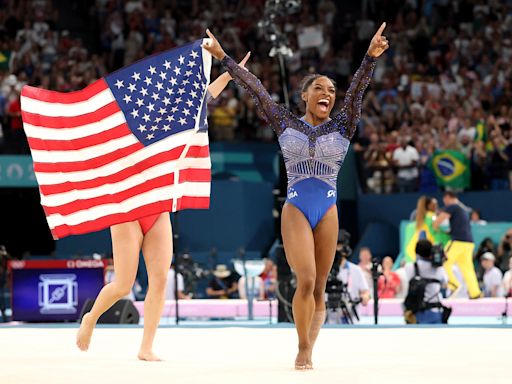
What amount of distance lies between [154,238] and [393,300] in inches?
337

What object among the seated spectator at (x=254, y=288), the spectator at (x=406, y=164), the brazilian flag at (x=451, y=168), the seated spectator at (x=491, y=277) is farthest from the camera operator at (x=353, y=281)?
the spectator at (x=406, y=164)

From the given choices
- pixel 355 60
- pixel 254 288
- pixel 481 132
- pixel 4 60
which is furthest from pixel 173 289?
pixel 355 60

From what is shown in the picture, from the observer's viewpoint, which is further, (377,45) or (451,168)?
(451,168)

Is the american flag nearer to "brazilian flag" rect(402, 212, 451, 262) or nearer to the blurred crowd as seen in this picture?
"brazilian flag" rect(402, 212, 451, 262)

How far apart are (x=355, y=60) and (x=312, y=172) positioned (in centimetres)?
1611

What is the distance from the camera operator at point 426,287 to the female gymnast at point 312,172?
5283 mm

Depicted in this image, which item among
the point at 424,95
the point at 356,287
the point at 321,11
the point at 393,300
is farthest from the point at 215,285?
the point at 321,11

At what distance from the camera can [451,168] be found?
1805 centimetres

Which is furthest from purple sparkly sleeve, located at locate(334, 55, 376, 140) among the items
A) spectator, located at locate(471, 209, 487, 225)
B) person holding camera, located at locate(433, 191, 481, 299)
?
spectator, located at locate(471, 209, 487, 225)

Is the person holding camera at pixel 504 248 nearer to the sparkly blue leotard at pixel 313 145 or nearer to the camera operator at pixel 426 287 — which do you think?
the camera operator at pixel 426 287

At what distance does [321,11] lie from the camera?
2350 centimetres

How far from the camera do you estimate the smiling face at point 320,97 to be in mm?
7113

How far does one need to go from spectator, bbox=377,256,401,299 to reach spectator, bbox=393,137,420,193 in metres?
2.81
